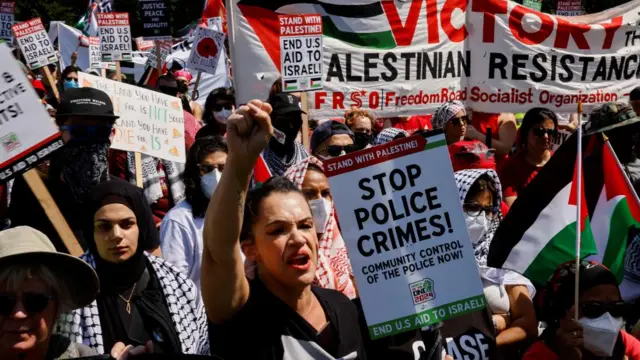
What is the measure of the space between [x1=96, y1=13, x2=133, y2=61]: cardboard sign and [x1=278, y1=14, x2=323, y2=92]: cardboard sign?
5632 mm

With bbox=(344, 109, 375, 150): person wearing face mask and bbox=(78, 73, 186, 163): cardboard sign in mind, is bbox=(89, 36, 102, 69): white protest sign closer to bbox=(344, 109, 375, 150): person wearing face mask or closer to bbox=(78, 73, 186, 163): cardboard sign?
bbox=(344, 109, 375, 150): person wearing face mask

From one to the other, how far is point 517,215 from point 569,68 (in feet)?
18.9

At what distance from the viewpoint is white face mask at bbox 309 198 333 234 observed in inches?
199

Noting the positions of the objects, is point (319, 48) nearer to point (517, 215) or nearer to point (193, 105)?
point (193, 105)

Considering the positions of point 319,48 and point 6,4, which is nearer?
point 319,48

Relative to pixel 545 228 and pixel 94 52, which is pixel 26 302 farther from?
pixel 94 52

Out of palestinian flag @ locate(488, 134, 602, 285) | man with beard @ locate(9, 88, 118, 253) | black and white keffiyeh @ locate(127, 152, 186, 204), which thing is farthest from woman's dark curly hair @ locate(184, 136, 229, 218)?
palestinian flag @ locate(488, 134, 602, 285)

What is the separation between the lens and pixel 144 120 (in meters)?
6.72

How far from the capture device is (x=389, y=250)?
3697mm

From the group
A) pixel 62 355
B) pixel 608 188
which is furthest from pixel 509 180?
pixel 62 355

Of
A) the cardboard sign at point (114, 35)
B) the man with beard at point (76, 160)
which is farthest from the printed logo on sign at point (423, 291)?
the cardboard sign at point (114, 35)

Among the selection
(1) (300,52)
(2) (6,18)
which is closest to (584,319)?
(1) (300,52)

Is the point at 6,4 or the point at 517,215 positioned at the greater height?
the point at 517,215

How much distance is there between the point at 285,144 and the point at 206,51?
293 inches
